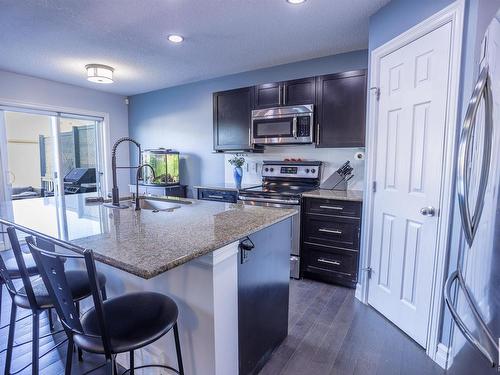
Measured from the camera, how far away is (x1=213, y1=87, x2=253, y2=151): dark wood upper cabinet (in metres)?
3.50

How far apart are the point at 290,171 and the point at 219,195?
965 millimetres

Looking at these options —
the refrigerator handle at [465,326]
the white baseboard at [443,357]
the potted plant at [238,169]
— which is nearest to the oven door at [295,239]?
the potted plant at [238,169]

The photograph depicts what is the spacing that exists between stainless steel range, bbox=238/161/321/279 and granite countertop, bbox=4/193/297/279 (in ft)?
3.54

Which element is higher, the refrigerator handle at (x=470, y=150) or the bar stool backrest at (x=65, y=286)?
the refrigerator handle at (x=470, y=150)

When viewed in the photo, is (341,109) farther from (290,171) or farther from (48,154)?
(48,154)

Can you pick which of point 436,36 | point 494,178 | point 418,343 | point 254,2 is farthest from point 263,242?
point 254,2

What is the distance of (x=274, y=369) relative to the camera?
1682 millimetres

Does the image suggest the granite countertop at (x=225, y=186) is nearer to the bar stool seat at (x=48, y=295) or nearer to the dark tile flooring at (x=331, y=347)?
the dark tile flooring at (x=331, y=347)

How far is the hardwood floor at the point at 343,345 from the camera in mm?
1690

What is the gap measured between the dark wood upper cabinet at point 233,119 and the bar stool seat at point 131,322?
2538 mm

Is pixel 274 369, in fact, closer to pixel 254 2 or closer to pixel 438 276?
pixel 438 276

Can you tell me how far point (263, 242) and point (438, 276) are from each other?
1.14 metres

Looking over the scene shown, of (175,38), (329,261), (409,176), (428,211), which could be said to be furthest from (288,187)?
(175,38)

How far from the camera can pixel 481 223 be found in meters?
0.87
